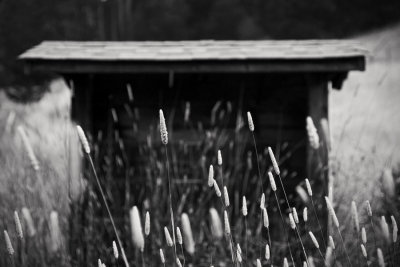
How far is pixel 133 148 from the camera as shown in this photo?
502cm

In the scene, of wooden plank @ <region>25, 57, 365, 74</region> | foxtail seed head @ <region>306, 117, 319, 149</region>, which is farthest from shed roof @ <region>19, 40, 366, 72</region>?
foxtail seed head @ <region>306, 117, 319, 149</region>

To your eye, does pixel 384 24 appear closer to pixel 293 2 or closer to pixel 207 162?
pixel 293 2

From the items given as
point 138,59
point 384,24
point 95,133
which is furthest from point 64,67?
point 384,24

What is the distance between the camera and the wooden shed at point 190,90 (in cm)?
420

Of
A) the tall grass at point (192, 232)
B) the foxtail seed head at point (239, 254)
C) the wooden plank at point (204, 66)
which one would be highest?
the wooden plank at point (204, 66)

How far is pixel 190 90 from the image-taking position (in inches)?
196

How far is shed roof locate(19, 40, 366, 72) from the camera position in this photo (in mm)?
3980

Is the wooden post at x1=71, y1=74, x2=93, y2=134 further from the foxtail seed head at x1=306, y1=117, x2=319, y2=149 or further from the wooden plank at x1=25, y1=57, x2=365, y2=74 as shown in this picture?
the foxtail seed head at x1=306, y1=117, x2=319, y2=149

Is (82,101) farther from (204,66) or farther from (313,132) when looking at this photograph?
(313,132)

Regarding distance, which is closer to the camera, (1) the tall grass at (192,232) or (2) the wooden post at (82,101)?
(1) the tall grass at (192,232)

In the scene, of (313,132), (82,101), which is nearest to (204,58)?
(82,101)

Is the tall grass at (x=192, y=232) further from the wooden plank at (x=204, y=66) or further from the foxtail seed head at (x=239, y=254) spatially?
the wooden plank at (x=204, y=66)

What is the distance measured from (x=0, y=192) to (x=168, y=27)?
14.1m

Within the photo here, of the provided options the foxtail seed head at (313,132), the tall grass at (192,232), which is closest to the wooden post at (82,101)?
the tall grass at (192,232)
